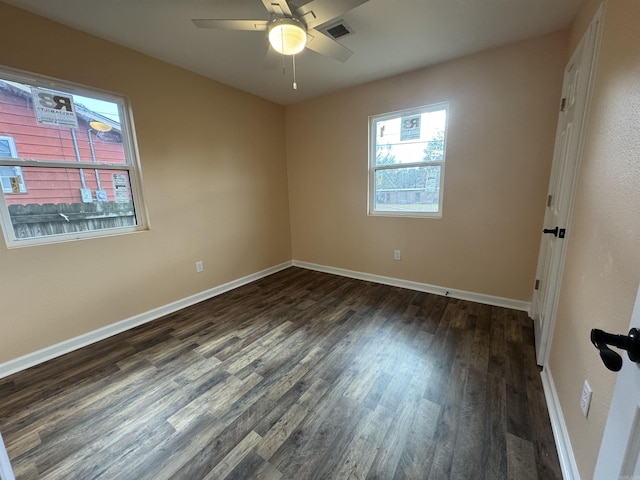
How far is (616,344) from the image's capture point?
0.54 meters

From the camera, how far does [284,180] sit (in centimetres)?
414

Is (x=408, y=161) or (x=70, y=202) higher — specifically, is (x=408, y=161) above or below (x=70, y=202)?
above

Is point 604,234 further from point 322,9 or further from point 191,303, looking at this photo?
point 191,303

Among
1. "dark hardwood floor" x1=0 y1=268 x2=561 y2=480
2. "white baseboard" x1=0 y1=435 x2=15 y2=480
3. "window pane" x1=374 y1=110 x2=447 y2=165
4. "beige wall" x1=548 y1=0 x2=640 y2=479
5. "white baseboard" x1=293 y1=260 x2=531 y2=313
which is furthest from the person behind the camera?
"window pane" x1=374 y1=110 x2=447 y2=165

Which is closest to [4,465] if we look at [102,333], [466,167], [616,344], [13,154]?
[616,344]

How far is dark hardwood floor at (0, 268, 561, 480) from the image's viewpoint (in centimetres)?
126

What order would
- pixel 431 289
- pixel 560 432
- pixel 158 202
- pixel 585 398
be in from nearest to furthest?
pixel 585 398
pixel 560 432
pixel 158 202
pixel 431 289

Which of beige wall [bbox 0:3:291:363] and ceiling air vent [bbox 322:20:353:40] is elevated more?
ceiling air vent [bbox 322:20:353:40]

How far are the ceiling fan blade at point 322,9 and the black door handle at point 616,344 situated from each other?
169 centimetres

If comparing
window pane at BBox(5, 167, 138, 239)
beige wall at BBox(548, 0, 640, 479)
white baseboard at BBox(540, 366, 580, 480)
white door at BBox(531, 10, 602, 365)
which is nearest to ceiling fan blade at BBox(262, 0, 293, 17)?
beige wall at BBox(548, 0, 640, 479)

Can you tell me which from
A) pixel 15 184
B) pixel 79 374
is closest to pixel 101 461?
pixel 79 374

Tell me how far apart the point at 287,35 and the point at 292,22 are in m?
0.08

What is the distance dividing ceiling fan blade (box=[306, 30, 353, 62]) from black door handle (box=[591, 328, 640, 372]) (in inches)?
79.4

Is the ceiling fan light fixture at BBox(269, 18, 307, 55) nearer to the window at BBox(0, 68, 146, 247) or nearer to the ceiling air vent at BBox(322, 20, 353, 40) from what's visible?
the ceiling air vent at BBox(322, 20, 353, 40)
